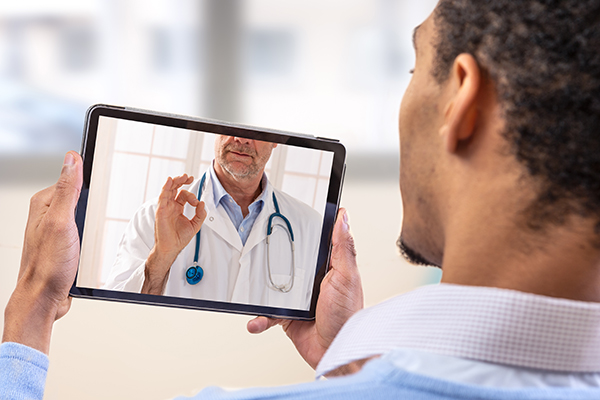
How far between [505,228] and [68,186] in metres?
0.56

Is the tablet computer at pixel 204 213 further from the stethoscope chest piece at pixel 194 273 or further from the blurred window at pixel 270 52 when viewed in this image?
the blurred window at pixel 270 52

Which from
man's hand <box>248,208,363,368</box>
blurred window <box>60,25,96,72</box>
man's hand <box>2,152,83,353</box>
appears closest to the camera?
man's hand <box>2,152,83,353</box>

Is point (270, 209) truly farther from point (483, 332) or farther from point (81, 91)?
point (81, 91)

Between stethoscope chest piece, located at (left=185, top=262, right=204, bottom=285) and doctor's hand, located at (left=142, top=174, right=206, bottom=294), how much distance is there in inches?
1.1

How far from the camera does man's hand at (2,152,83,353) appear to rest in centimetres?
66

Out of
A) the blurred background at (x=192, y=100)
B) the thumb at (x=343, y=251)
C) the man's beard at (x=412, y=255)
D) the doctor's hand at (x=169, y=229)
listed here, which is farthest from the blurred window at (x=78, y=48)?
the man's beard at (x=412, y=255)

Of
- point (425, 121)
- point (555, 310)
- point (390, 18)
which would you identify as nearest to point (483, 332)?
point (555, 310)

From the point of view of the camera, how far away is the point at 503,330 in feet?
1.27

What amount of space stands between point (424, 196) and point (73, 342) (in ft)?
2.91

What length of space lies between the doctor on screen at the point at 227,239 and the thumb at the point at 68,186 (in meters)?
0.09

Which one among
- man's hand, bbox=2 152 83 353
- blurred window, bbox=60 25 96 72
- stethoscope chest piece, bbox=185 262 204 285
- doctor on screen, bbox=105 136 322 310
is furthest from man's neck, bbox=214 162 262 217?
blurred window, bbox=60 25 96 72

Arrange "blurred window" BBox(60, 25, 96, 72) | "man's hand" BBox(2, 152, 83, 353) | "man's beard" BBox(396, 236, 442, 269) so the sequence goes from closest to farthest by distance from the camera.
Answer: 1. "man's beard" BBox(396, 236, 442, 269)
2. "man's hand" BBox(2, 152, 83, 353)
3. "blurred window" BBox(60, 25, 96, 72)

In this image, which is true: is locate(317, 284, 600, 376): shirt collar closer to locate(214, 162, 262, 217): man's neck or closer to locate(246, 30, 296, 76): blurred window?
locate(214, 162, 262, 217): man's neck

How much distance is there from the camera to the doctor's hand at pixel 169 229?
72cm
